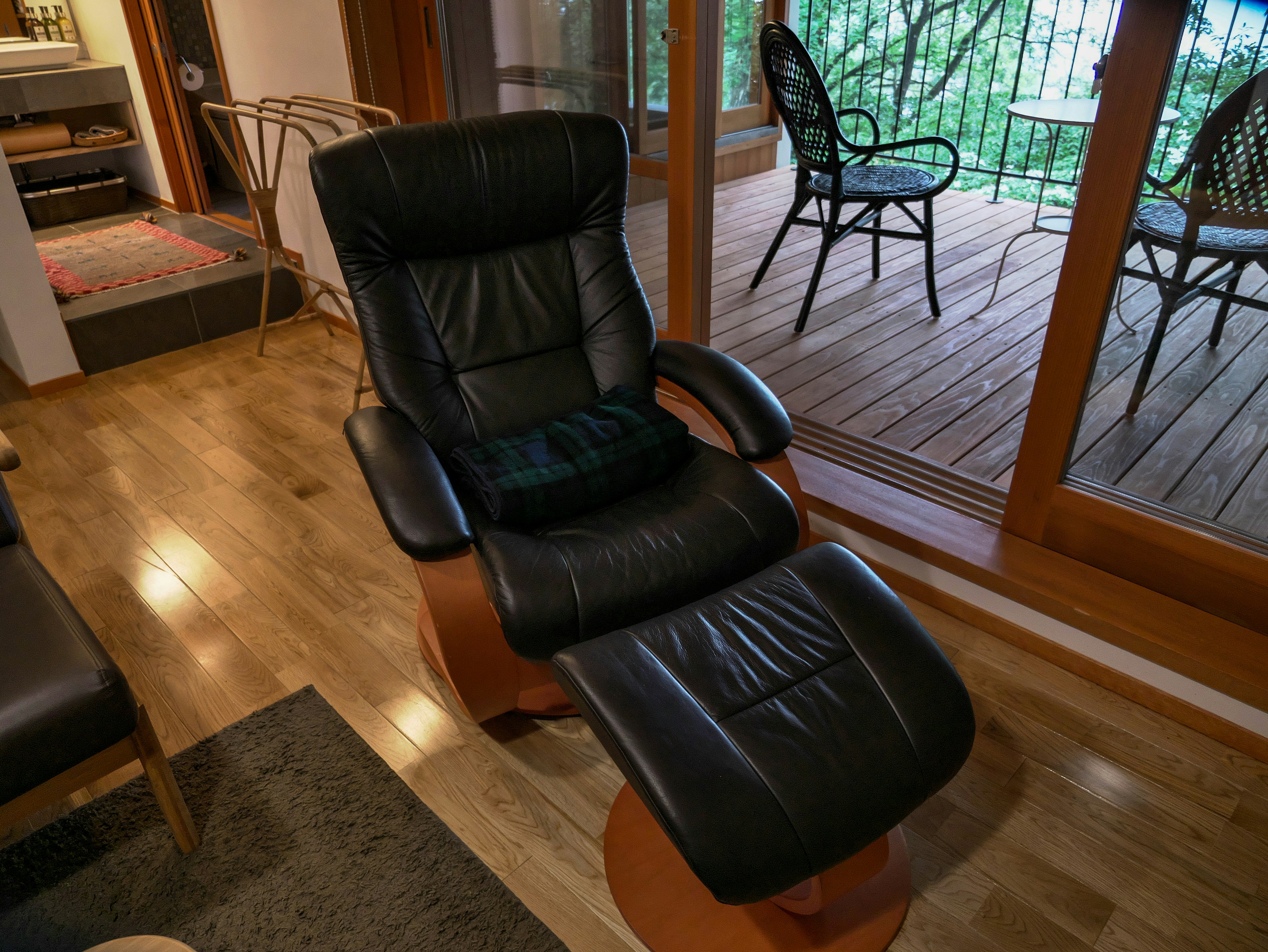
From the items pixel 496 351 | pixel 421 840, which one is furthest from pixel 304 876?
pixel 496 351

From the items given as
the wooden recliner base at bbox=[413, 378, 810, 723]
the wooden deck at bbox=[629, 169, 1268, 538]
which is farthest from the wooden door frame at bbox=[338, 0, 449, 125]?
the wooden recliner base at bbox=[413, 378, 810, 723]

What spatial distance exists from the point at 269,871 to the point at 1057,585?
1.71m

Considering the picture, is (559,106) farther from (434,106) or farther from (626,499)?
(626,499)

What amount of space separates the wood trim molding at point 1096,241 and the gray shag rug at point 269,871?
1433mm

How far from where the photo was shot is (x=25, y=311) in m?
3.19

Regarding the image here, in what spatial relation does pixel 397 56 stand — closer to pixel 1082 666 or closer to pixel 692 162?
pixel 692 162

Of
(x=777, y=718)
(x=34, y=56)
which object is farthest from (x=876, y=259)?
(x=34, y=56)

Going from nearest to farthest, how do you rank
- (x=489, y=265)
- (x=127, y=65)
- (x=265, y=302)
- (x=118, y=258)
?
1. (x=489, y=265)
2. (x=265, y=302)
3. (x=118, y=258)
4. (x=127, y=65)

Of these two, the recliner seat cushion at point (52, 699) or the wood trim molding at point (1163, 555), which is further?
the wood trim molding at point (1163, 555)

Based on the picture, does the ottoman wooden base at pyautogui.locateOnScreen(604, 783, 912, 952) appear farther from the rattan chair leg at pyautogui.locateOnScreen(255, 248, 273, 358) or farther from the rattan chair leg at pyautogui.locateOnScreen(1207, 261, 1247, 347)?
the rattan chair leg at pyautogui.locateOnScreen(255, 248, 273, 358)

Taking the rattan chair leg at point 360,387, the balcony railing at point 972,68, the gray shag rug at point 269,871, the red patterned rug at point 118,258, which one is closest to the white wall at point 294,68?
the red patterned rug at point 118,258

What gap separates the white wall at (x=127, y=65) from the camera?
462 centimetres

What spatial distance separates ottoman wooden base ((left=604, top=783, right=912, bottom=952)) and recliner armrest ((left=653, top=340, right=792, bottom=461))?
761 mm

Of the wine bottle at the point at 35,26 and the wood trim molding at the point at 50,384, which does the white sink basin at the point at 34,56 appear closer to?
the wine bottle at the point at 35,26
